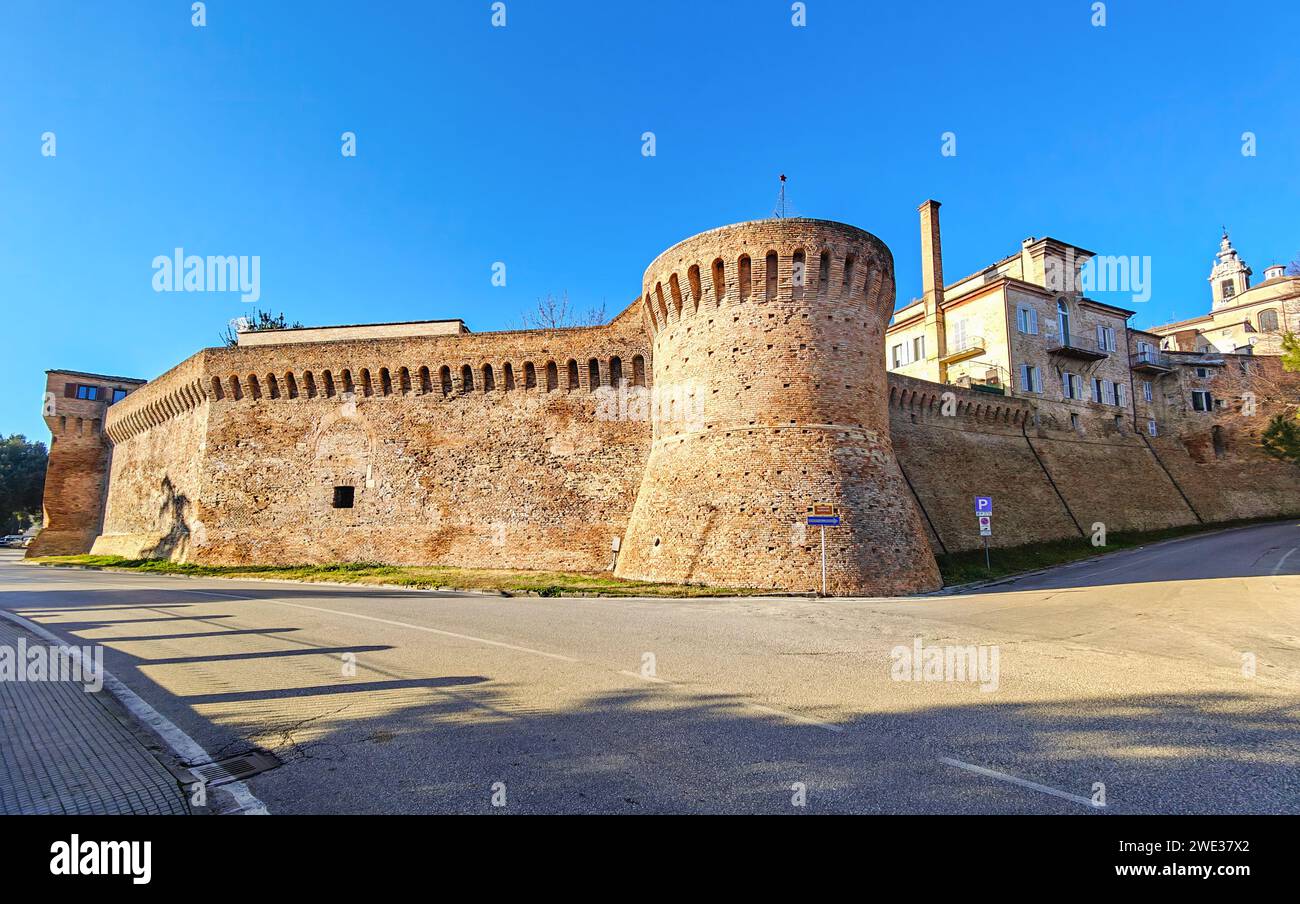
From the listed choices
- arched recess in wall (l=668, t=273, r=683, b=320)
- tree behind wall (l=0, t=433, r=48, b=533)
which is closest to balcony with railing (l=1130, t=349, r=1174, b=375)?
arched recess in wall (l=668, t=273, r=683, b=320)

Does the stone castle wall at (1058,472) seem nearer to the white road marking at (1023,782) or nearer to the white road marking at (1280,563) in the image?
the white road marking at (1280,563)

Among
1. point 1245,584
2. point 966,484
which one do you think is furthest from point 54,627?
point 966,484

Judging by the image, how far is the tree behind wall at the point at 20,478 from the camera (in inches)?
2189

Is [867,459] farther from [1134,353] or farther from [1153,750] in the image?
[1134,353]

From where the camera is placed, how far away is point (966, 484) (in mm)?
29484

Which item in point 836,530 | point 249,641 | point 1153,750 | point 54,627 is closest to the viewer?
point 1153,750

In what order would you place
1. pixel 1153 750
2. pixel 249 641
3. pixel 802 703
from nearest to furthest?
pixel 1153 750 → pixel 802 703 → pixel 249 641

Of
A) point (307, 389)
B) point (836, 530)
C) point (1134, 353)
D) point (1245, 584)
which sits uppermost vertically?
point (1134, 353)

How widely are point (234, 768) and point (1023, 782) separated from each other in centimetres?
534

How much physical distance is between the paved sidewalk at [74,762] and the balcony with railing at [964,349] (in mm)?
38422

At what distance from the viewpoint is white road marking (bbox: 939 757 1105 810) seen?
3723 millimetres

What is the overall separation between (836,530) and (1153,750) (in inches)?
530

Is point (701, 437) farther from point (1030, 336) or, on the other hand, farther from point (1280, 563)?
point (1030, 336)
